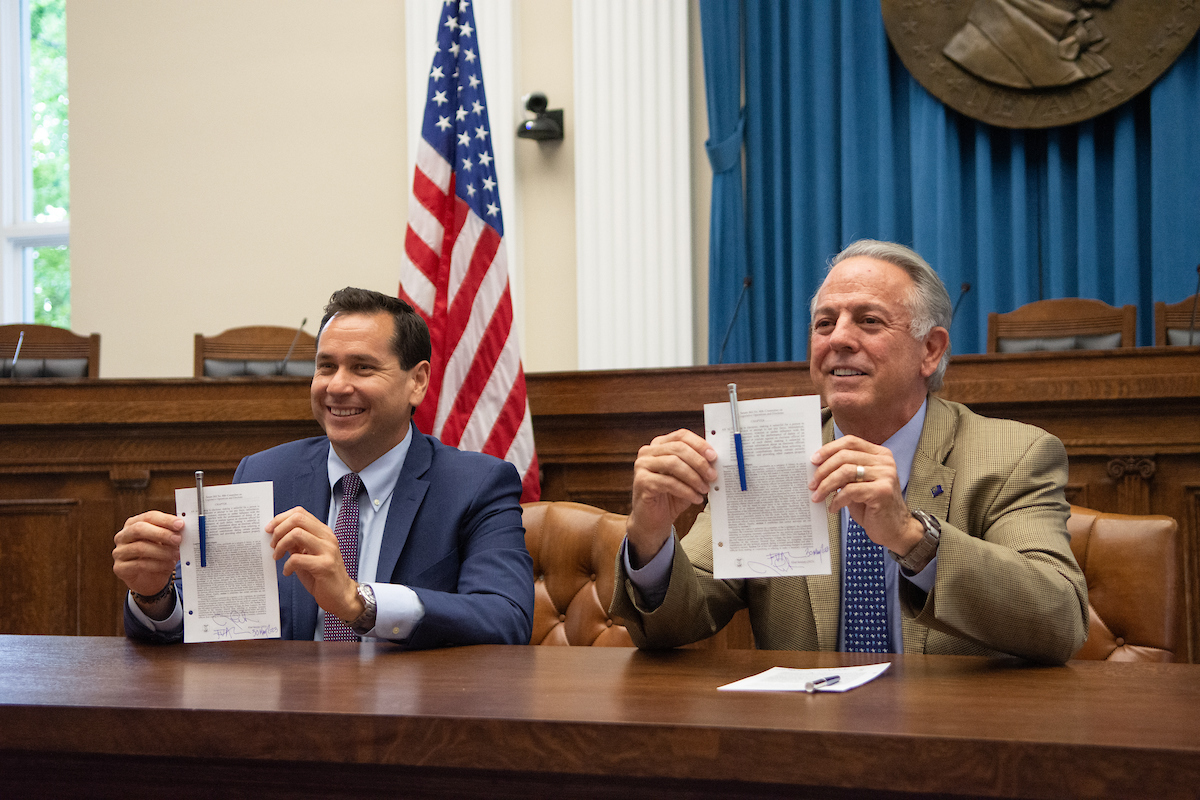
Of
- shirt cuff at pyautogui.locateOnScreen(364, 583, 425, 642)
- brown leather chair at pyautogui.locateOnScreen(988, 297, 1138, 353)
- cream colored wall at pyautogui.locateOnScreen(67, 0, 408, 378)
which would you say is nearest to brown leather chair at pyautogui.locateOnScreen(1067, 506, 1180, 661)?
shirt cuff at pyautogui.locateOnScreen(364, 583, 425, 642)

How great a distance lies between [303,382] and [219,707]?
2.54m

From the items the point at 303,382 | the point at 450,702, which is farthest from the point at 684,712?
the point at 303,382

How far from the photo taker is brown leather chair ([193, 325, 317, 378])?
4.56 metres

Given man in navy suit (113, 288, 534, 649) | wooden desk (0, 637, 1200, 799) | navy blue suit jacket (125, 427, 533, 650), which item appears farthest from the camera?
navy blue suit jacket (125, 427, 533, 650)

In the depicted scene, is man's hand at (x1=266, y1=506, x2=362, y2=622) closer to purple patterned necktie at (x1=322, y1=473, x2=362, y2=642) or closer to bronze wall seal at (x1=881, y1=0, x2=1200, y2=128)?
purple patterned necktie at (x1=322, y1=473, x2=362, y2=642)

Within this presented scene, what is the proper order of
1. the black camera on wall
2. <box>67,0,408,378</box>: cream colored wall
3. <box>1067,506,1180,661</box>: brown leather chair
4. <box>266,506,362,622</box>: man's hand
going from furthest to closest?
<box>67,0,408,378</box>: cream colored wall → the black camera on wall → <box>1067,506,1180,661</box>: brown leather chair → <box>266,506,362,622</box>: man's hand

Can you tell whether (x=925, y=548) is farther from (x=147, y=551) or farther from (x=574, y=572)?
(x=147, y=551)

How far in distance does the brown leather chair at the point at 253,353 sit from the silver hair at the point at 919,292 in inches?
114

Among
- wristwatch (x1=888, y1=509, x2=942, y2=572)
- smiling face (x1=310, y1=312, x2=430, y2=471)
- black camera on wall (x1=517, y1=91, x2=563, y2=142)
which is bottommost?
wristwatch (x1=888, y1=509, x2=942, y2=572)

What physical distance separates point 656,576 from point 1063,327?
3.44 metres

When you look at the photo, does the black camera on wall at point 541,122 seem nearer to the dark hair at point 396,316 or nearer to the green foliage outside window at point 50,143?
the green foliage outside window at point 50,143

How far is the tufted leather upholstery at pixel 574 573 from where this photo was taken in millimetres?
2172

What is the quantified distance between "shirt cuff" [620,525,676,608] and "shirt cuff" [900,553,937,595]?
0.35 metres

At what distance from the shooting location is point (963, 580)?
1399mm
